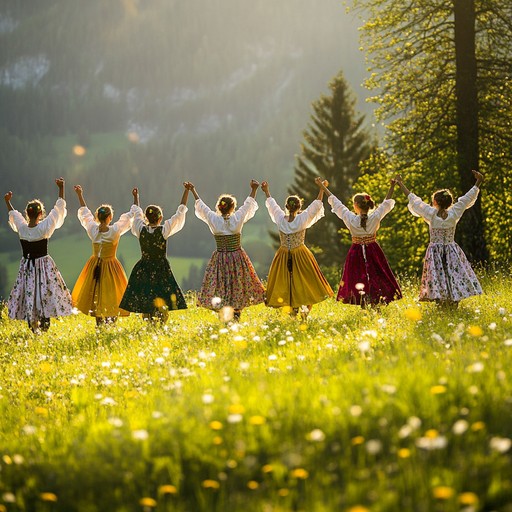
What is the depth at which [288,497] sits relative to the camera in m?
3.84

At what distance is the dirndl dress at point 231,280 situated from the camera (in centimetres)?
1127

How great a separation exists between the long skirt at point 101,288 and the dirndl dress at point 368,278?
4.13 metres

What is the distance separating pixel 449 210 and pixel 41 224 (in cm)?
709

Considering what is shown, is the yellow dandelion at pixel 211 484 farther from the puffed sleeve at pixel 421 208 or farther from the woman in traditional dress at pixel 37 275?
the woman in traditional dress at pixel 37 275

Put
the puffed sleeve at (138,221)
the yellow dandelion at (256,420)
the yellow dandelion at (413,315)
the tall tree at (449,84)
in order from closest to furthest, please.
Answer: the yellow dandelion at (256,420) → the yellow dandelion at (413,315) → the puffed sleeve at (138,221) → the tall tree at (449,84)

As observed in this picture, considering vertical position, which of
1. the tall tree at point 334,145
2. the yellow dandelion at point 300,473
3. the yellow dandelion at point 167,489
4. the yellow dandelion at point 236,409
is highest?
the tall tree at point 334,145

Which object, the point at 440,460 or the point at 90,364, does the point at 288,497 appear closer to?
the point at 440,460

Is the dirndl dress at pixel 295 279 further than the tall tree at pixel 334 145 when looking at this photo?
No

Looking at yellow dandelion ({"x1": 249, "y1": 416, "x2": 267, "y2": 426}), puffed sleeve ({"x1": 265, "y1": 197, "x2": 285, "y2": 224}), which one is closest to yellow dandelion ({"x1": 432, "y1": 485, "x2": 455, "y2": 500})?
yellow dandelion ({"x1": 249, "y1": 416, "x2": 267, "y2": 426})

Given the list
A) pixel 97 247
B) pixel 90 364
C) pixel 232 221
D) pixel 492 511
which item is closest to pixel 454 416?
pixel 492 511

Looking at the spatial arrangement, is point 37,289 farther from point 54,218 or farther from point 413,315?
point 413,315

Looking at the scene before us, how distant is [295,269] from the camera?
1101 centimetres

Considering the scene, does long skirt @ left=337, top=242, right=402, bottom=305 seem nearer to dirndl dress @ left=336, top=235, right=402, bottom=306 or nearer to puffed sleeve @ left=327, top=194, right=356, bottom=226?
dirndl dress @ left=336, top=235, right=402, bottom=306

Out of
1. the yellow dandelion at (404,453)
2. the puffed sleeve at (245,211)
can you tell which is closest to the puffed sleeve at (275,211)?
the puffed sleeve at (245,211)
